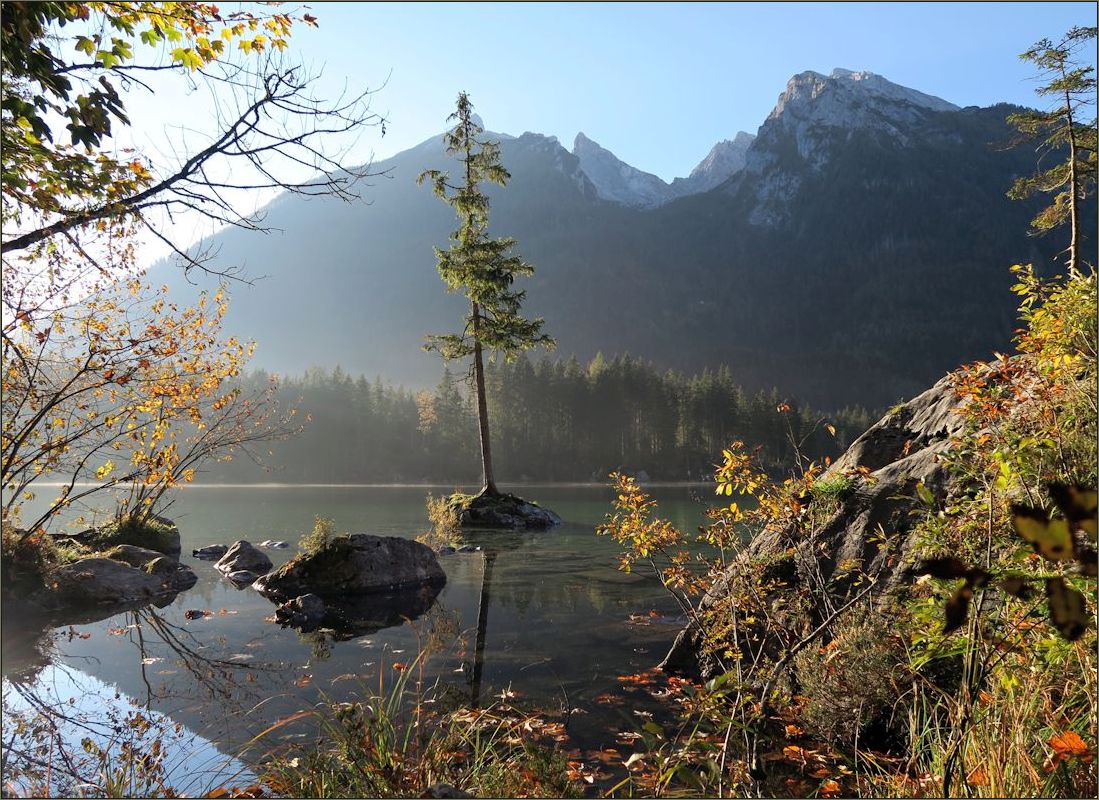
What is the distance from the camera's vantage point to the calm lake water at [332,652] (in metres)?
5.74

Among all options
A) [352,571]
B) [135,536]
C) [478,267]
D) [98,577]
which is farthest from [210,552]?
[478,267]

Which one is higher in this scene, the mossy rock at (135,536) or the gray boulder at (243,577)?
the mossy rock at (135,536)

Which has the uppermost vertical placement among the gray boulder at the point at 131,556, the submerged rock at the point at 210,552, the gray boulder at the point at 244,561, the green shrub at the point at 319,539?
the green shrub at the point at 319,539

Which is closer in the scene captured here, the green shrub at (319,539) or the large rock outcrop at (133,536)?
the green shrub at (319,539)

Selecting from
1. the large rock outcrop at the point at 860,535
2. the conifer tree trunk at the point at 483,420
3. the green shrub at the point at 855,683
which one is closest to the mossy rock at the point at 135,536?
the conifer tree trunk at the point at 483,420

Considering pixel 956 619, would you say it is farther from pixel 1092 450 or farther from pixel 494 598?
pixel 494 598

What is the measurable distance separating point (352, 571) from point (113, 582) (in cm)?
401

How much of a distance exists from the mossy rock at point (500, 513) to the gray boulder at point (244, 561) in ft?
27.8

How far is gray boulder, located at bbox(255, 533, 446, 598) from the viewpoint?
1073 centimetres

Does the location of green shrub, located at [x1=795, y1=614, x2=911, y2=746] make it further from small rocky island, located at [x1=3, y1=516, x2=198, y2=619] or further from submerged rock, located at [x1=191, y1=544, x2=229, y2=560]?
submerged rock, located at [x1=191, y1=544, x2=229, y2=560]

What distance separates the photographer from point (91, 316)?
255 inches

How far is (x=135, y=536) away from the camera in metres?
13.9

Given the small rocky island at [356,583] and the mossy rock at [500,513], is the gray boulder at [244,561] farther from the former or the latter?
the mossy rock at [500,513]

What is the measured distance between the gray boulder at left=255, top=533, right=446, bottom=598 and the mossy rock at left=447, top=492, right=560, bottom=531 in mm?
9069
